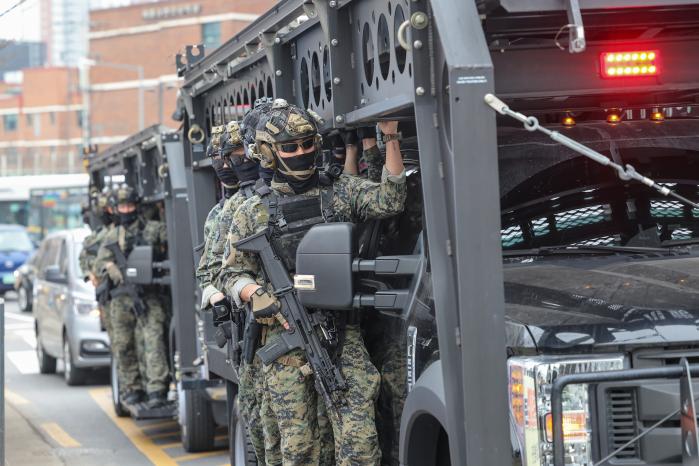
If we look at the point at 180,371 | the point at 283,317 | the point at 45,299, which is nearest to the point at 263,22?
the point at 283,317

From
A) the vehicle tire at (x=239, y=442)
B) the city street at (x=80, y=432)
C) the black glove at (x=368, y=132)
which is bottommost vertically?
the city street at (x=80, y=432)

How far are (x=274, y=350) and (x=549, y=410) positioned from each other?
218cm

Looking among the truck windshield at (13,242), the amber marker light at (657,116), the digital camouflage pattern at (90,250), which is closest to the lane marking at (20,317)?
the truck windshield at (13,242)

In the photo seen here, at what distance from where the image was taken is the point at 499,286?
3967mm

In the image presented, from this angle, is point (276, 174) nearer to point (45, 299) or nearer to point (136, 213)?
point (136, 213)

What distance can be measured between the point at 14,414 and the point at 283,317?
847cm

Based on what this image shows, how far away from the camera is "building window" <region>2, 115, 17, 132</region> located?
108463 mm

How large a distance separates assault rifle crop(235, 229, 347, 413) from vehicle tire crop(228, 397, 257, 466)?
1278 millimetres

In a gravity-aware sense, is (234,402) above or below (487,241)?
below

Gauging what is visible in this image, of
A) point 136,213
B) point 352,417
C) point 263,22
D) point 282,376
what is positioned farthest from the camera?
point 136,213

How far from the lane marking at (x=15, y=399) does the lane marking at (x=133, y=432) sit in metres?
0.77

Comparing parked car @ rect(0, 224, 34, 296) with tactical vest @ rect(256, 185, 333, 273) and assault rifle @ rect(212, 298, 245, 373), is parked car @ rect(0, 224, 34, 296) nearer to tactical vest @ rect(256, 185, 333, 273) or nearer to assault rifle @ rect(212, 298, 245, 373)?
assault rifle @ rect(212, 298, 245, 373)

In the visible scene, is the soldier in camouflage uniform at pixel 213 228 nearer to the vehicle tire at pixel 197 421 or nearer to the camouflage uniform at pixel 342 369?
the camouflage uniform at pixel 342 369

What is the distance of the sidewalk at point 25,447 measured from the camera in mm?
10797
